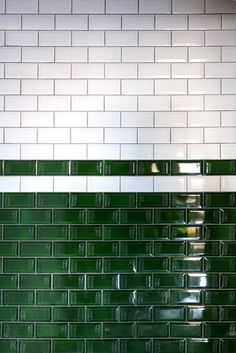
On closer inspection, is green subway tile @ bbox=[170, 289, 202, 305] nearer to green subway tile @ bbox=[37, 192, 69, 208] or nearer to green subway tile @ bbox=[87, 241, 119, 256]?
green subway tile @ bbox=[87, 241, 119, 256]

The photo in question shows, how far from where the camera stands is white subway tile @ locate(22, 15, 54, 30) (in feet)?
8.11

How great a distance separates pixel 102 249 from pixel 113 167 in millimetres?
393

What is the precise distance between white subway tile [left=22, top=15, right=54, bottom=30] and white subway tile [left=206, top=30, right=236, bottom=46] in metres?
0.76

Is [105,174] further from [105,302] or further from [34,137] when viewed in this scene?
[105,302]

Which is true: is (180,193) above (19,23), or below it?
below

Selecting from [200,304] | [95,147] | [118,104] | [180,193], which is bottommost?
[200,304]

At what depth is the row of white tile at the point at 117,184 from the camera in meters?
2.45

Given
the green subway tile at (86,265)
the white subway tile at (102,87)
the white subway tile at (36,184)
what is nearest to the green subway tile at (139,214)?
the green subway tile at (86,265)

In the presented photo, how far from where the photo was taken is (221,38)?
97.5 inches

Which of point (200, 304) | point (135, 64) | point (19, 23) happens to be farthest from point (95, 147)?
point (200, 304)

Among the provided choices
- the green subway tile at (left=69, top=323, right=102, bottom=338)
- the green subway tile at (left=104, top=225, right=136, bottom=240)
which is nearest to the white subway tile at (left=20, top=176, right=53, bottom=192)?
the green subway tile at (left=104, top=225, right=136, bottom=240)

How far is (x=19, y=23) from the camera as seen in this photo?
2471 millimetres

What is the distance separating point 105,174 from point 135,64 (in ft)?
1.80

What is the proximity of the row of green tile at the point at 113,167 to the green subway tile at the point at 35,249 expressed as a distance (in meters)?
0.34
